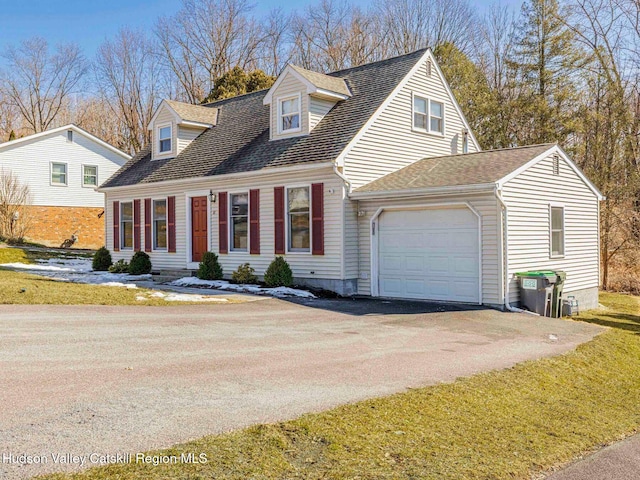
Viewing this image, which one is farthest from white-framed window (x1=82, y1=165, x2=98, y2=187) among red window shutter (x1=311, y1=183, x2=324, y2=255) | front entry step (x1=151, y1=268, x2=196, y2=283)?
red window shutter (x1=311, y1=183, x2=324, y2=255)

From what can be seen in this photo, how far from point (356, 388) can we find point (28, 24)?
152 ft

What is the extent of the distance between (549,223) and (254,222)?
8118 millimetres

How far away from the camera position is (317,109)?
17.9m

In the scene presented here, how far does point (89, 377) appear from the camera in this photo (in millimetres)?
6578

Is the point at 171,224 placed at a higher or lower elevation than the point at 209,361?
higher

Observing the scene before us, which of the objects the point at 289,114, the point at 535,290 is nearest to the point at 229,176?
the point at 289,114

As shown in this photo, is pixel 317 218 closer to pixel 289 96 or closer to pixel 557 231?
pixel 289 96

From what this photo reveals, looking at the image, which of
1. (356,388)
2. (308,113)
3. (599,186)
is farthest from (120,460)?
(599,186)

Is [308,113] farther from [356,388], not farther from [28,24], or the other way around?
[28,24]

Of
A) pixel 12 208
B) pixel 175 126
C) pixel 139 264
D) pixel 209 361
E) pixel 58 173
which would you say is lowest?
pixel 209 361

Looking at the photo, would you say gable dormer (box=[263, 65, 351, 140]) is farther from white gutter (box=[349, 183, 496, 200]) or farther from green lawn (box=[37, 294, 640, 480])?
green lawn (box=[37, 294, 640, 480])

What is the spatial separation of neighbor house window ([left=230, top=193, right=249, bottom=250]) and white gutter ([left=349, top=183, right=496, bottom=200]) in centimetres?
391

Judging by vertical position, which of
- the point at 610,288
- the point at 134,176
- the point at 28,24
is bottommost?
the point at 610,288

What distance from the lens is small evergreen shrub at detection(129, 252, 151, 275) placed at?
2069 centimetres
